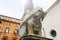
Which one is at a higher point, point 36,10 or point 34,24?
point 36,10

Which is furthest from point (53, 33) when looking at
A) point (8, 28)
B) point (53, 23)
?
point (8, 28)

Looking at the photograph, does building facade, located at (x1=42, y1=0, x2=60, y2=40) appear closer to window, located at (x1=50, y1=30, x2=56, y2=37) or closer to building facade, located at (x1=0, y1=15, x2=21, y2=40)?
window, located at (x1=50, y1=30, x2=56, y2=37)

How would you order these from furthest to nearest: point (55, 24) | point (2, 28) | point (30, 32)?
point (2, 28)
point (55, 24)
point (30, 32)

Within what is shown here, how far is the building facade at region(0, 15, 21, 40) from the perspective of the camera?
16855 mm

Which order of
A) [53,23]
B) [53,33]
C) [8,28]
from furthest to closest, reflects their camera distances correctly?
[8,28] → [53,23] → [53,33]

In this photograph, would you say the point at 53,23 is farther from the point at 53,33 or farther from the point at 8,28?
the point at 8,28

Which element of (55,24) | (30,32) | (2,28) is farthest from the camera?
(2,28)

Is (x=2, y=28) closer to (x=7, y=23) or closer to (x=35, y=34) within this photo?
(x=7, y=23)

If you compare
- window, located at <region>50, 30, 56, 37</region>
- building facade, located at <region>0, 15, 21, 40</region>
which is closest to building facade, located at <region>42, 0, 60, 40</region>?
window, located at <region>50, 30, 56, 37</region>

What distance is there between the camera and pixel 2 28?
17.1 meters

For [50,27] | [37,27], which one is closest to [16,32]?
[50,27]

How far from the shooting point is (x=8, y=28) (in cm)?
1758

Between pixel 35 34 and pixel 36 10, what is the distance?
663mm

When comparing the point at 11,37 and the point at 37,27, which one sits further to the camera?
the point at 11,37
